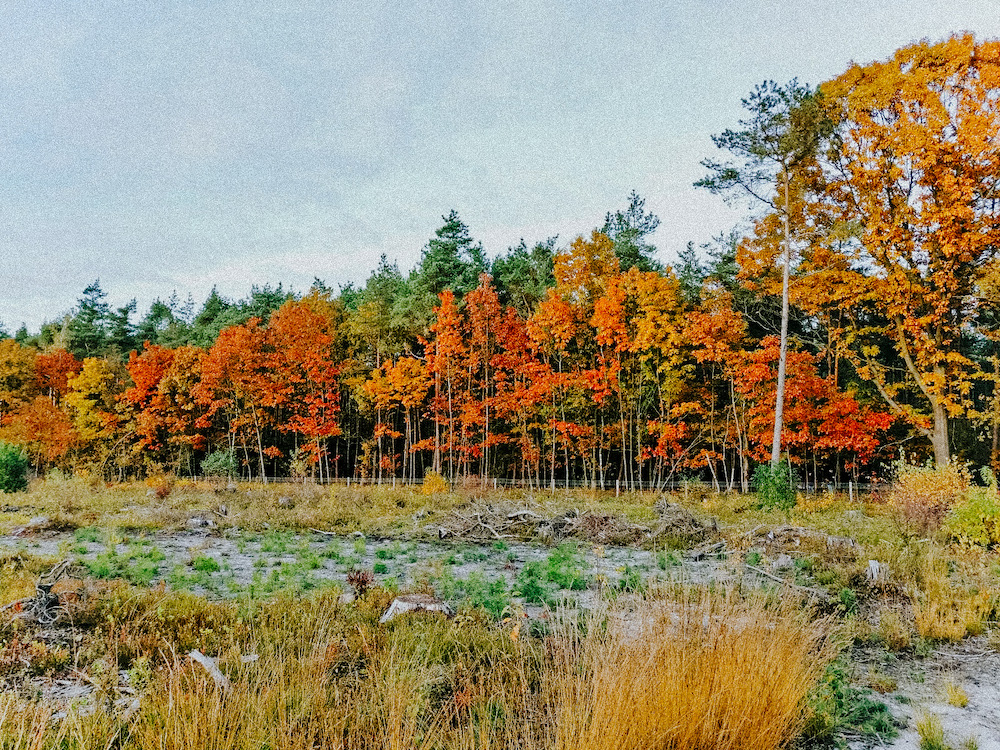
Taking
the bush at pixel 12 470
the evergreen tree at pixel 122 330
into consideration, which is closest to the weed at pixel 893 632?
the bush at pixel 12 470

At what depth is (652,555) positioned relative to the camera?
371 inches

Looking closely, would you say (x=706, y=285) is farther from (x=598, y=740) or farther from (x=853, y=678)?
(x=598, y=740)

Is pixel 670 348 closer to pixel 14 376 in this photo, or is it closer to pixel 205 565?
pixel 205 565

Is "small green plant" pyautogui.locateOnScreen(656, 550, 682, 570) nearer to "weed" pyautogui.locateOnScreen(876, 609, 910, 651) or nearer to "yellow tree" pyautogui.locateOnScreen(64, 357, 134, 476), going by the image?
"weed" pyautogui.locateOnScreen(876, 609, 910, 651)

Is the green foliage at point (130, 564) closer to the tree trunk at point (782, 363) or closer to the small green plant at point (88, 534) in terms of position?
the small green plant at point (88, 534)

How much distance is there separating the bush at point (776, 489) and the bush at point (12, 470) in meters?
25.0

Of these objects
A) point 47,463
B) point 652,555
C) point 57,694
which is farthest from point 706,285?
point 47,463

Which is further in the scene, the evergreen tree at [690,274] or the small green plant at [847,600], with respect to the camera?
the evergreen tree at [690,274]

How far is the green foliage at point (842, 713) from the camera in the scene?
11.8 feet

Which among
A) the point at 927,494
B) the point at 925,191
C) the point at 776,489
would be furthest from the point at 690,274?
the point at 927,494

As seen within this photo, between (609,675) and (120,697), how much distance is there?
125 inches

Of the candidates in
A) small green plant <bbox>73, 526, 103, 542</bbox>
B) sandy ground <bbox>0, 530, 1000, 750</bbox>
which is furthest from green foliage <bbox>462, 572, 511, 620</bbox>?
small green plant <bbox>73, 526, 103, 542</bbox>

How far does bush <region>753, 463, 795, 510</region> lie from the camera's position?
48.5ft

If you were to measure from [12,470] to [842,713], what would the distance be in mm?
25957
